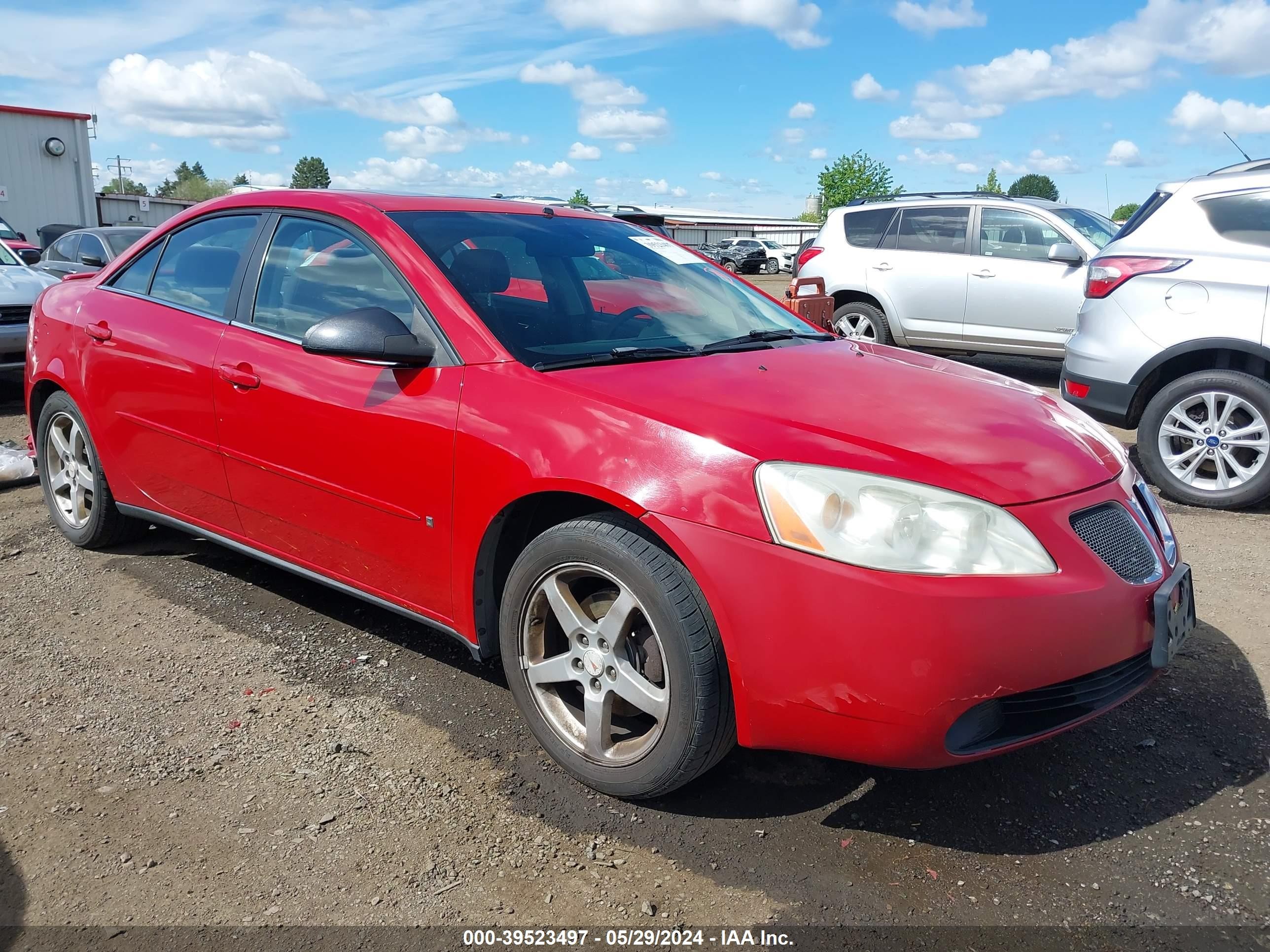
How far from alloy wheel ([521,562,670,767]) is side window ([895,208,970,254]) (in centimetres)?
819

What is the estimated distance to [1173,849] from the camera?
2514 mm

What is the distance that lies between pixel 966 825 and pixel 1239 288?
13.8ft

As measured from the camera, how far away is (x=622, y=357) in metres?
2.98

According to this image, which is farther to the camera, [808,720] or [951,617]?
[808,720]

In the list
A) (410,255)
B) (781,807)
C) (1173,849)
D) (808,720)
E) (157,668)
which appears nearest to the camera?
(808,720)

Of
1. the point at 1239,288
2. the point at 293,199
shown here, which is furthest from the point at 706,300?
the point at 1239,288

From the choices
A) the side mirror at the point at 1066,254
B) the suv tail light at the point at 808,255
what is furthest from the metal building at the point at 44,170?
the side mirror at the point at 1066,254

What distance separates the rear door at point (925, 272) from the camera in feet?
32.0

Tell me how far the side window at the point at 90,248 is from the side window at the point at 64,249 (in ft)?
0.55

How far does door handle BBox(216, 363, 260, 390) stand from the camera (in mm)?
3395

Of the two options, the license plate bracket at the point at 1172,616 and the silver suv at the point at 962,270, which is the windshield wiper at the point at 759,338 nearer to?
the license plate bracket at the point at 1172,616

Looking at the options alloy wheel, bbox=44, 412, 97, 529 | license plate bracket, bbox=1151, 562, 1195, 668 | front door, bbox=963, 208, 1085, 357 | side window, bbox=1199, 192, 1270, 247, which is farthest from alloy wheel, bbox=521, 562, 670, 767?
front door, bbox=963, 208, 1085, 357

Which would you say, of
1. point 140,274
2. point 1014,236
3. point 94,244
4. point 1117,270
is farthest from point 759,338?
point 94,244

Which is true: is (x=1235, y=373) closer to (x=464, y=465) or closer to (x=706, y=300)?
(x=706, y=300)
